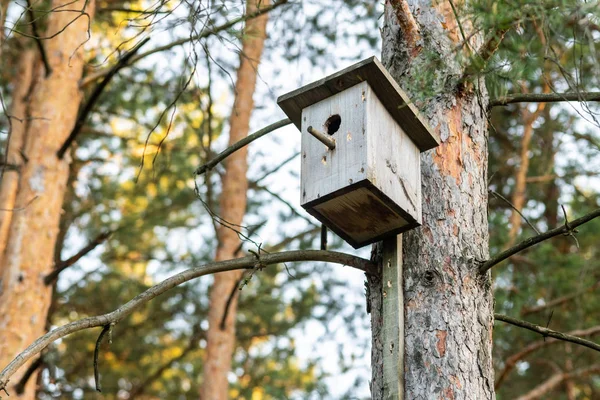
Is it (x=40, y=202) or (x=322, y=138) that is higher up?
(x=40, y=202)

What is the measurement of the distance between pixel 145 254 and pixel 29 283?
508 cm

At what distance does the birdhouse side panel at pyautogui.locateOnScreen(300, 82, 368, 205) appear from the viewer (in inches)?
126

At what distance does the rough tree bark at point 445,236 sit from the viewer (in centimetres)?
312

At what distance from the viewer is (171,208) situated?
35.5 ft

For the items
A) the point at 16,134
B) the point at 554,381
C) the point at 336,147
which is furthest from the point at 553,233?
the point at 16,134

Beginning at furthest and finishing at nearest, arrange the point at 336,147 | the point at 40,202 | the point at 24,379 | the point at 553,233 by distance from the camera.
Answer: the point at 40,202 < the point at 24,379 < the point at 336,147 < the point at 553,233

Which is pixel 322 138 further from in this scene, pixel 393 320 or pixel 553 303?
pixel 553 303

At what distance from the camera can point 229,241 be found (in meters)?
7.89

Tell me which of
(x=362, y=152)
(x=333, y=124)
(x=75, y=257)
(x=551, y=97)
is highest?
(x=75, y=257)

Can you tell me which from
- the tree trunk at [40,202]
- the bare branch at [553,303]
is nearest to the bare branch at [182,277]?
the tree trunk at [40,202]

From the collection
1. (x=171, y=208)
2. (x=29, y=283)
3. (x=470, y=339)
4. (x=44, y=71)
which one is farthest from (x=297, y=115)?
(x=171, y=208)

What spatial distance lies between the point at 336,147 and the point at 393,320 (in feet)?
2.16

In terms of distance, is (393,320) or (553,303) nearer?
(393,320)

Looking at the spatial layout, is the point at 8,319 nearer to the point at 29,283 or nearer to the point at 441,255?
the point at 29,283
